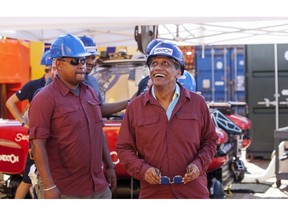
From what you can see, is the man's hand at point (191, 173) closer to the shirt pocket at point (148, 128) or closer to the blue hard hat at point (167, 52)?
the shirt pocket at point (148, 128)

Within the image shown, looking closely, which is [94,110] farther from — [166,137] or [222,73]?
[222,73]

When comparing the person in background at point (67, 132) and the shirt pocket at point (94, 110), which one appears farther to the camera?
the shirt pocket at point (94, 110)

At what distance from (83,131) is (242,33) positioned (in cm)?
682

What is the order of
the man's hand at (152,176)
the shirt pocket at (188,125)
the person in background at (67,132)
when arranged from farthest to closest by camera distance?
the person in background at (67,132), the shirt pocket at (188,125), the man's hand at (152,176)

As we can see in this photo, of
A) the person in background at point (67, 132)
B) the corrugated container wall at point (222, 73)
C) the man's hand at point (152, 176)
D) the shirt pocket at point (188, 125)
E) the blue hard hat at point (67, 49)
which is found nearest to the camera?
the man's hand at point (152, 176)

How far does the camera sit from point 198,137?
136 inches

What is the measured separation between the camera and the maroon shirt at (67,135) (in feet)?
11.8

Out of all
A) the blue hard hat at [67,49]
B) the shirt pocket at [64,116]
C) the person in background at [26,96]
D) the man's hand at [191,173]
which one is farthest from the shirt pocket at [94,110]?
the person in background at [26,96]

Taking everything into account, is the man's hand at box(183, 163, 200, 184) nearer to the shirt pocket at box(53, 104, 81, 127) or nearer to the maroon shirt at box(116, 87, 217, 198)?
the maroon shirt at box(116, 87, 217, 198)

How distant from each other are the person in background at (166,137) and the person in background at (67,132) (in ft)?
1.19

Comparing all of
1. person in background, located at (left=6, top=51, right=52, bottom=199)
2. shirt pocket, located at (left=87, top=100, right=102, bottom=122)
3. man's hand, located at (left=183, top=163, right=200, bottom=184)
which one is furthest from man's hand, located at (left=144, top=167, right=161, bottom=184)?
person in background, located at (left=6, top=51, right=52, bottom=199)

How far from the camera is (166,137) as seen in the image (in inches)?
132

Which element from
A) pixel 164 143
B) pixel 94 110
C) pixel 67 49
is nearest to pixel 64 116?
pixel 94 110

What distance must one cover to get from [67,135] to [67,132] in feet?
0.06
